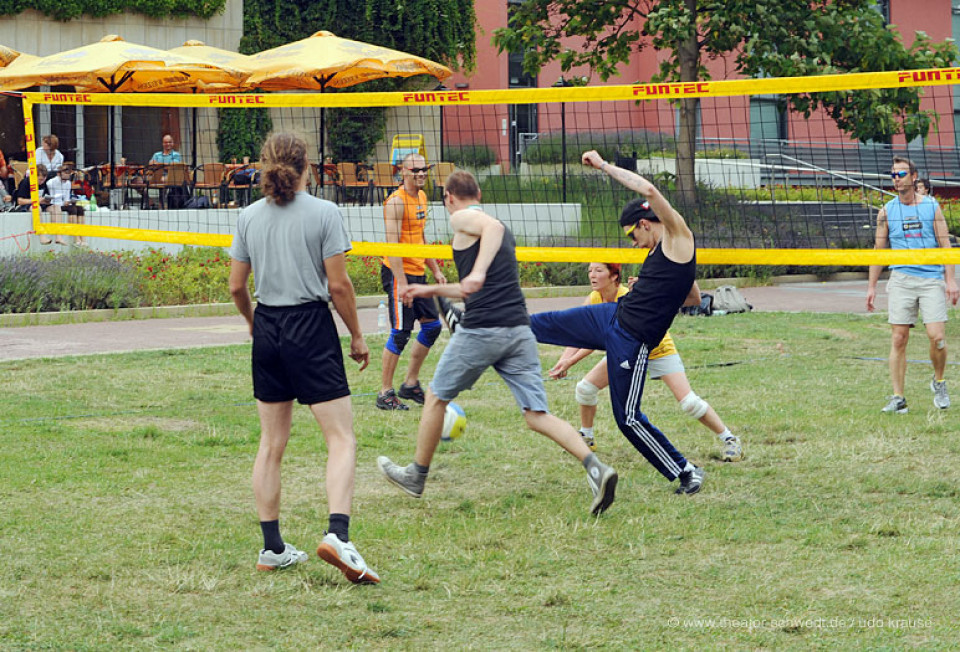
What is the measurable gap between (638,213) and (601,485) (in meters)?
1.69

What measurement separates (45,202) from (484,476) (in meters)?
12.9

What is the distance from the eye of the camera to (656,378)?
26.4ft

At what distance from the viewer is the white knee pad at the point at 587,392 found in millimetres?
8141

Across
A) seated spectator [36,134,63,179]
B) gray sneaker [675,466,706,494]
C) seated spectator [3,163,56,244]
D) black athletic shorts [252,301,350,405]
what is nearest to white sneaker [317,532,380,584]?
black athletic shorts [252,301,350,405]

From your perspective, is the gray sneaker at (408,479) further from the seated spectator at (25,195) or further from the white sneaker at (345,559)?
the seated spectator at (25,195)

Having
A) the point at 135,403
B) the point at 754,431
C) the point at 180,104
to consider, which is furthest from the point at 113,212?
the point at 754,431

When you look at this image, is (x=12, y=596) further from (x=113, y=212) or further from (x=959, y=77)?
(x=113, y=212)

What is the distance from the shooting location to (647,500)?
7.11m

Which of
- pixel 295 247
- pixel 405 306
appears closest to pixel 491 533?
pixel 295 247

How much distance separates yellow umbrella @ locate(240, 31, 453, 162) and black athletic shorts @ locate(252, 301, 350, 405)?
17664 millimetres

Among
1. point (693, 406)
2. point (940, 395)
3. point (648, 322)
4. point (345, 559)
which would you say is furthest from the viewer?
point (940, 395)

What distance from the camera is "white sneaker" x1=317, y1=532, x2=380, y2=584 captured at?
5.41 metres

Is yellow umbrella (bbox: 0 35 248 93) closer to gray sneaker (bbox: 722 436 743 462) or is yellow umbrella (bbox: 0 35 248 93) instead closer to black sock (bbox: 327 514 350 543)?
gray sneaker (bbox: 722 436 743 462)

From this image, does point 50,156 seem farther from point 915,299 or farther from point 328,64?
point 915,299
